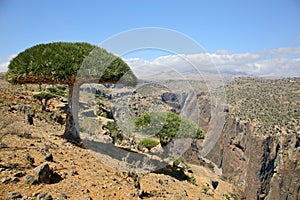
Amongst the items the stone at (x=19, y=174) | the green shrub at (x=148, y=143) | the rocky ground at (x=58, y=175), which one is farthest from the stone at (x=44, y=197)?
the green shrub at (x=148, y=143)

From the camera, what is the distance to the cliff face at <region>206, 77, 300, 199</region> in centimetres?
4366

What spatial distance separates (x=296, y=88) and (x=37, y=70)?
62.9 m

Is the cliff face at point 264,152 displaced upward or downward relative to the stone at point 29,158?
downward

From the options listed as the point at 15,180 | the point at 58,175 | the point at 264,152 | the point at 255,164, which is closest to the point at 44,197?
the point at 15,180

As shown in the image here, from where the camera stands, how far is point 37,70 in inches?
295

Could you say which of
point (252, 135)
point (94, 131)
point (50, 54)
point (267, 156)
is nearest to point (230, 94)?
point (252, 135)

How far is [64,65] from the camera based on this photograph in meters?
7.58

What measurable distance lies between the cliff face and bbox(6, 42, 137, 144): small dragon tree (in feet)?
146

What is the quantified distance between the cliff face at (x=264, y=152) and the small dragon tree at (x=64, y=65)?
44.5 metres

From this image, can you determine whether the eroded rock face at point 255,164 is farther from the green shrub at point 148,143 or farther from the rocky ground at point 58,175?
the rocky ground at point 58,175

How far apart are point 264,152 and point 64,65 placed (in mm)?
52949

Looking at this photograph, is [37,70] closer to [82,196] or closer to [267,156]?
[82,196]

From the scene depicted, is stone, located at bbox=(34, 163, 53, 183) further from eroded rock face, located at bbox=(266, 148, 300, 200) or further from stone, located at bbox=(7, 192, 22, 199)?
eroded rock face, located at bbox=(266, 148, 300, 200)

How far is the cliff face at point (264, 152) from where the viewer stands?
4366 centimetres
